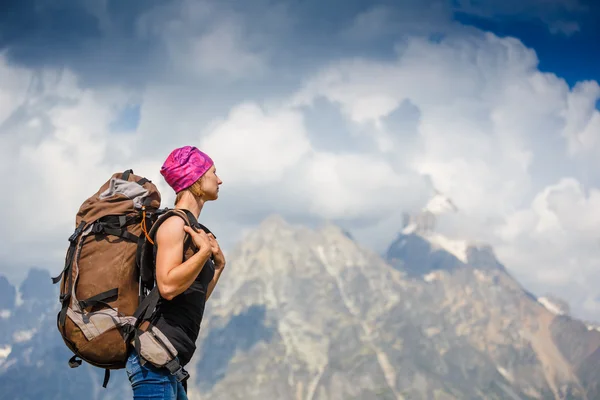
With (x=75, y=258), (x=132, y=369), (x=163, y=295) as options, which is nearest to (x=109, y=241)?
(x=75, y=258)

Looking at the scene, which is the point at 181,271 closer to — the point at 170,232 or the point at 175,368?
the point at 170,232

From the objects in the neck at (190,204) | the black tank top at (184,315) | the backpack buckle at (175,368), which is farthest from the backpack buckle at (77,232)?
the backpack buckle at (175,368)

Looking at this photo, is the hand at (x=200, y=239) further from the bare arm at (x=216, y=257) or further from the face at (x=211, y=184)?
the face at (x=211, y=184)

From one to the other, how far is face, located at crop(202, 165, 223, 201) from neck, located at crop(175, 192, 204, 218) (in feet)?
0.48

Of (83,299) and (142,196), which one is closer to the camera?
(83,299)

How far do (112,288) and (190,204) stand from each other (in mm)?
1475

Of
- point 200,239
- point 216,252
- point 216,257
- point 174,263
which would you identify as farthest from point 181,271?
point 216,257

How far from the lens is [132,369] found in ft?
25.2

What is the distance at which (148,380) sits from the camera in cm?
767

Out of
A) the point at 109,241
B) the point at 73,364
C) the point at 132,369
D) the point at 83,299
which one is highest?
the point at 109,241

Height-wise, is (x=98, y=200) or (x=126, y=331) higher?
(x=98, y=200)

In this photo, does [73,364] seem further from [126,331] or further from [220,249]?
[220,249]

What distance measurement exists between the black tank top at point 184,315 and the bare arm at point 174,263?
24 centimetres

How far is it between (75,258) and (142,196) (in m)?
1.13
